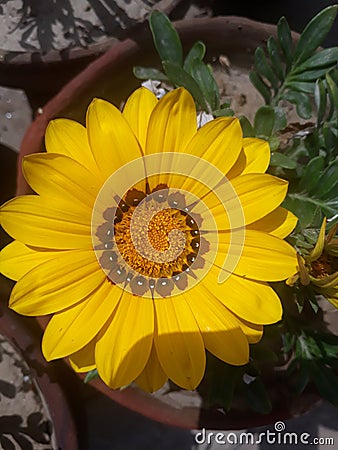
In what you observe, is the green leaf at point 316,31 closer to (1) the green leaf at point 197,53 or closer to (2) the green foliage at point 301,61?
(2) the green foliage at point 301,61

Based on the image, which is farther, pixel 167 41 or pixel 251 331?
pixel 167 41

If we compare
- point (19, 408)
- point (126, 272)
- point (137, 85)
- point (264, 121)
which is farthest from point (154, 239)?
point (19, 408)

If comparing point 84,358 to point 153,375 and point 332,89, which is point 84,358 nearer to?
point 153,375

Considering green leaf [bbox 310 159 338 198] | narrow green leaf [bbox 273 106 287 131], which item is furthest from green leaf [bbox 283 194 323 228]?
narrow green leaf [bbox 273 106 287 131]

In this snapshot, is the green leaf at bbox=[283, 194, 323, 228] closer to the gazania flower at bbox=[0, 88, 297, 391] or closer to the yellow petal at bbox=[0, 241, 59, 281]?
the gazania flower at bbox=[0, 88, 297, 391]

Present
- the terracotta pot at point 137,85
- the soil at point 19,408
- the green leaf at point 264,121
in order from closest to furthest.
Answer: the green leaf at point 264,121, the terracotta pot at point 137,85, the soil at point 19,408

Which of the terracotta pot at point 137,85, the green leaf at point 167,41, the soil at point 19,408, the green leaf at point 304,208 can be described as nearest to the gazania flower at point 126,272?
the green leaf at point 304,208
